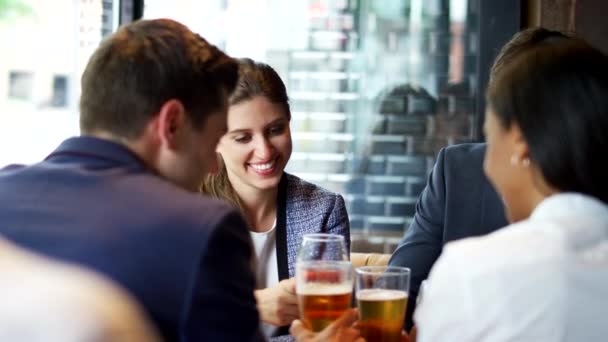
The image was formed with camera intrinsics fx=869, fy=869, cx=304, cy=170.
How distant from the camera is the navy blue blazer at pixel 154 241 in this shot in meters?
1.25

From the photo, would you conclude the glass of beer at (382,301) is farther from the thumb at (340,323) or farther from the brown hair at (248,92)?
the brown hair at (248,92)

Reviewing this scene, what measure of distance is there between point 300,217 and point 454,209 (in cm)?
50

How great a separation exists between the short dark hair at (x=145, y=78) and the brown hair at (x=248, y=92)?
0.91 m

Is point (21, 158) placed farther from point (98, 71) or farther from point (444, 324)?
point (444, 324)

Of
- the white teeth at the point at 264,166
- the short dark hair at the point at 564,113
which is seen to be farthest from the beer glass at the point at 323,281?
the white teeth at the point at 264,166

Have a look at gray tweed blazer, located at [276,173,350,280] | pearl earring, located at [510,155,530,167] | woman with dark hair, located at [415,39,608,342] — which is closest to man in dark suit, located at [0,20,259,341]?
woman with dark hair, located at [415,39,608,342]

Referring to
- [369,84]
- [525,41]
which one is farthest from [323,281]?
[369,84]

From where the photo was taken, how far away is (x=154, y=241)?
4.11ft

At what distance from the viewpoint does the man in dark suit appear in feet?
4.11

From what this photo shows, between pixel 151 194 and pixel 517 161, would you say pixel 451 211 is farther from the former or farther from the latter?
pixel 151 194

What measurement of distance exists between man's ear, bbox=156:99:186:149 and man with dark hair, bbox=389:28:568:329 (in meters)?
0.82

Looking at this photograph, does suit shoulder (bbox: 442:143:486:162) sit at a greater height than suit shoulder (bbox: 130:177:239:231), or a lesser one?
greater

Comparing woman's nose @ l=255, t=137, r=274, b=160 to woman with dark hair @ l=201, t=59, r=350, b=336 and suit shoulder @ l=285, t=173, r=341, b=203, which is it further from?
suit shoulder @ l=285, t=173, r=341, b=203

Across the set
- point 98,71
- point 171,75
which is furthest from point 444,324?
point 98,71
